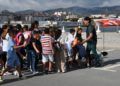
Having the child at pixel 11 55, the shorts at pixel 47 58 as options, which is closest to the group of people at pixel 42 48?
the shorts at pixel 47 58

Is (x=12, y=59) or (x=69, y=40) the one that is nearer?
(x=12, y=59)

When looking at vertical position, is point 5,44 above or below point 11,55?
above

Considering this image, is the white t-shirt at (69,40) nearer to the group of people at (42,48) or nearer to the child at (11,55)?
the group of people at (42,48)

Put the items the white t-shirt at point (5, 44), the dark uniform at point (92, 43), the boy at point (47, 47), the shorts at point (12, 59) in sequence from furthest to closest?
the dark uniform at point (92, 43)
the boy at point (47, 47)
the white t-shirt at point (5, 44)
the shorts at point (12, 59)

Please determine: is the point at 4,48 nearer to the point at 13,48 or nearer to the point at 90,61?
the point at 13,48

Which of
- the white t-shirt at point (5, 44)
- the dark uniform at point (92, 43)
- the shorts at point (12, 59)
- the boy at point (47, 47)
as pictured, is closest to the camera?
the shorts at point (12, 59)

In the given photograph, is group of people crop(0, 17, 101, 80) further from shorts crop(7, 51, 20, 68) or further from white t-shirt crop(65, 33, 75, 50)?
shorts crop(7, 51, 20, 68)

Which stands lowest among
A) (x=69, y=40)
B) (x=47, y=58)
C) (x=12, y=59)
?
(x=47, y=58)

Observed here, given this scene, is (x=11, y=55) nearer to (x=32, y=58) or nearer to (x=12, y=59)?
(x=12, y=59)

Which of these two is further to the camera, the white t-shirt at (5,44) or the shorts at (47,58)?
the shorts at (47,58)

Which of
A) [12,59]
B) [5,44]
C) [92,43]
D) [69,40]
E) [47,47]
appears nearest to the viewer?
[12,59]

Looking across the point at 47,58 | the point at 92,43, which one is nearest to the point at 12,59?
the point at 47,58

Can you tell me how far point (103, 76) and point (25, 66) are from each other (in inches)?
114

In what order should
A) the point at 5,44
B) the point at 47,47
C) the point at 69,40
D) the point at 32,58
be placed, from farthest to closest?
the point at 69,40 < the point at 32,58 < the point at 47,47 < the point at 5,44
